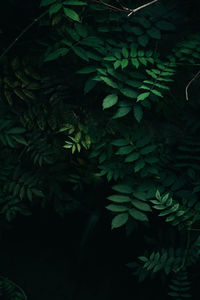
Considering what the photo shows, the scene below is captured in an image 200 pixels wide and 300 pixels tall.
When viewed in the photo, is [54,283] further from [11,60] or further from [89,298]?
[11,60]

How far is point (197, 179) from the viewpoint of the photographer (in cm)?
197

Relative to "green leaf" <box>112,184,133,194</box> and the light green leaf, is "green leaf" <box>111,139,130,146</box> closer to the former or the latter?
"green leaf" <box>112,184,133,194</box>

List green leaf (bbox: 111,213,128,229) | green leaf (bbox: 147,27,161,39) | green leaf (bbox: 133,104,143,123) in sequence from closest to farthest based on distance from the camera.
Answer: green leaf (bbox: 111,213,128,229), green leaf (bbox: 133,104,143,123), green leaf (bbox: 147,27,161,39)

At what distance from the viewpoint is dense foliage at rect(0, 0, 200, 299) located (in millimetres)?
1858

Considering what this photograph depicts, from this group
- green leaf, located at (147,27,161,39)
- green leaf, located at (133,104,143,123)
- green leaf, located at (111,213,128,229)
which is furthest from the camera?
green leaf, located at (147,27,161,39)

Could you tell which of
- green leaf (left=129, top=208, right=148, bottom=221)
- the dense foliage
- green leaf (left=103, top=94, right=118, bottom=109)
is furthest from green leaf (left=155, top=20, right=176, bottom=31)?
green leaf (left=129, top=208, right=148, bottom=221)

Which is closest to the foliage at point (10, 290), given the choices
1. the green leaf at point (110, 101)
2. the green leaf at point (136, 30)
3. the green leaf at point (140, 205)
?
the green leaf at point (140, 205)

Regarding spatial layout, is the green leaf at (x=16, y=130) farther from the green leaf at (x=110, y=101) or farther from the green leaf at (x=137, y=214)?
the green leaf at (x=137, y=214)

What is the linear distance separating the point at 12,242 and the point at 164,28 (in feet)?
5.77

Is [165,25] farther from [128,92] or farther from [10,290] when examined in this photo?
[10,290]

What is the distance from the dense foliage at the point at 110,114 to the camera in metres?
1.86

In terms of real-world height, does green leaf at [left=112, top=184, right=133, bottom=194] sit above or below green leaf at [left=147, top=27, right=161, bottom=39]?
below

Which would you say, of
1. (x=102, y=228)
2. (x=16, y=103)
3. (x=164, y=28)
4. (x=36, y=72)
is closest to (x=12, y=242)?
(x=102, y=228)

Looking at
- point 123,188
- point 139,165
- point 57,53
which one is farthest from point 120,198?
point 57,53
